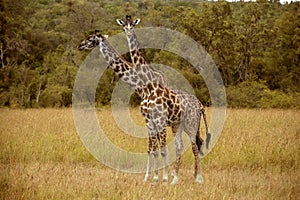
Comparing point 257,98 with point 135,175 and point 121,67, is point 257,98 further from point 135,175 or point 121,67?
point 121,67

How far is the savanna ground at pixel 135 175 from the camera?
20.3 ft

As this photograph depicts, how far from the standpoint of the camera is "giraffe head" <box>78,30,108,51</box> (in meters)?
7.10

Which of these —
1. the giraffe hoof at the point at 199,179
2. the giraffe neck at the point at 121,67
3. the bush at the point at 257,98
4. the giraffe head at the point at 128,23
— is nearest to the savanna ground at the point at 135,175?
the giraffe hoof at the point at 199,179

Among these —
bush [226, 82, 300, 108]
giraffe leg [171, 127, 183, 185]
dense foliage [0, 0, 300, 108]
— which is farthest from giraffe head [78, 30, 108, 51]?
bush [226, 82, 300, 108]

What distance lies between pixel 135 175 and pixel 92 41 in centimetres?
250

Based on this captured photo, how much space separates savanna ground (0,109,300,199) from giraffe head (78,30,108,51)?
7.14 feet

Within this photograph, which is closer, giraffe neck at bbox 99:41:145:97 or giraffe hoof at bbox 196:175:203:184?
giraffe hoof at bbox 196:175:203:184

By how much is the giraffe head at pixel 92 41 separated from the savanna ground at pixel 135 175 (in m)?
2.18

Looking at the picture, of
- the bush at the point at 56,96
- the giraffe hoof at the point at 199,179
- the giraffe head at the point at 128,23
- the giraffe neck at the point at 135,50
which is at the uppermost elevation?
the giraffe head at the point at 128,23

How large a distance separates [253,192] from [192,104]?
1.80 metres

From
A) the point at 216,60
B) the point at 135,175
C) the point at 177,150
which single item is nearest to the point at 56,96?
the point at 216,60

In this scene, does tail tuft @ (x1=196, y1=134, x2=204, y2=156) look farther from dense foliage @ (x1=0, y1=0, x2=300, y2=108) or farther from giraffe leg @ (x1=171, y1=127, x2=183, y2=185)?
dense foliage @ (x1=0, y1=0, x2=300, y2=108)

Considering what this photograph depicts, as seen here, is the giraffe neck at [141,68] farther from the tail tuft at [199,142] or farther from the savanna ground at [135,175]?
the savanna ground at [135,175]

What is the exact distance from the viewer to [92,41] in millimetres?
7141
